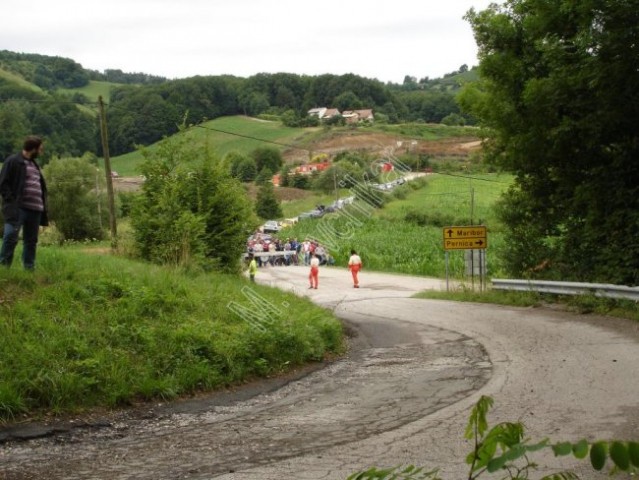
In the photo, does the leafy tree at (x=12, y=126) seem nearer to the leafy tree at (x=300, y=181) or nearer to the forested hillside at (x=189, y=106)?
the forested hillside at (x=189, y=106)

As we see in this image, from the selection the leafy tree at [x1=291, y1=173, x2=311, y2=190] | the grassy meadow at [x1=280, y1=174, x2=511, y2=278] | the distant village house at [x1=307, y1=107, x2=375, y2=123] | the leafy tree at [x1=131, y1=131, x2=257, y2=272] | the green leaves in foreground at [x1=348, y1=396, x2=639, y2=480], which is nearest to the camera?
the green leaves in foreground at [x1=348, y1=396, x2=639, y2=480]

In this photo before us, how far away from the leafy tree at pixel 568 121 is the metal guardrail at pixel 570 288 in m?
0.68

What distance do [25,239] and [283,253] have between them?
122 feet

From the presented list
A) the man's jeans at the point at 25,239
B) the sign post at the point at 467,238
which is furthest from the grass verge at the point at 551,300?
the man's jeans at the point at 25,239

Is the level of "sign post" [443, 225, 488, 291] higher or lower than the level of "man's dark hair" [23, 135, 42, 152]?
lower

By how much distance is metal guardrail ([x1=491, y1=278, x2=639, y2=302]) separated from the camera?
15.7 m

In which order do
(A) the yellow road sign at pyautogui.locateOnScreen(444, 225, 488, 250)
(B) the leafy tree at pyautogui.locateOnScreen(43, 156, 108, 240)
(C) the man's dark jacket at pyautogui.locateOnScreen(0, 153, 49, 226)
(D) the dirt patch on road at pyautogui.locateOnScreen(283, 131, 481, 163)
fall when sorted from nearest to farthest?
(C) the man's dark jacket at pyautogui.locateOnScreen(0, 153, 49, 226) < (A) the yellow road sign at pyautogui.locateOnScreen(444, 225, 488, 250) < (D) the dirt patch on road at pyautogui.locateOnScreen(283, 131, 481, 163) < (B) the leafy tree at pyautogui.locateOnScreen(43, 156, 108, 240)

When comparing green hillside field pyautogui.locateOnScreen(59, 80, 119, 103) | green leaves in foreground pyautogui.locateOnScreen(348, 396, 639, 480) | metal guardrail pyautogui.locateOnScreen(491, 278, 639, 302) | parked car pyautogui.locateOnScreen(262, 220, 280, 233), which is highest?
green hillside field pyautogui.locateOnScreen(59, 80, 119, 103)

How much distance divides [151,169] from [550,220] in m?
11.3

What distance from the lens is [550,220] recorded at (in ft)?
66.0

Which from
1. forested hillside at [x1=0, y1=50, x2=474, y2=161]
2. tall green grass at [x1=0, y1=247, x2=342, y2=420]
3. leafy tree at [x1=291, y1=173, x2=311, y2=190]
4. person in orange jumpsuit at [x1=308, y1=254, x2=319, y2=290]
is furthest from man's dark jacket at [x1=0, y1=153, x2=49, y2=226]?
leafy tree at [x1=291, y1=173, x2=311, y2=190]

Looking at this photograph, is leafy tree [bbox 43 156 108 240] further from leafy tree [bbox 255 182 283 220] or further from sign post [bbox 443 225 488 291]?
sign post [bbox 443 225 488 291]

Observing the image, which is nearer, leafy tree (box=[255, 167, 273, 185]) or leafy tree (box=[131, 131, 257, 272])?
leafy tree (box=[131, 131, 257, 272])

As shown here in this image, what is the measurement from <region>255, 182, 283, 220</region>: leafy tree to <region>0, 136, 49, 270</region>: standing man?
124ft
